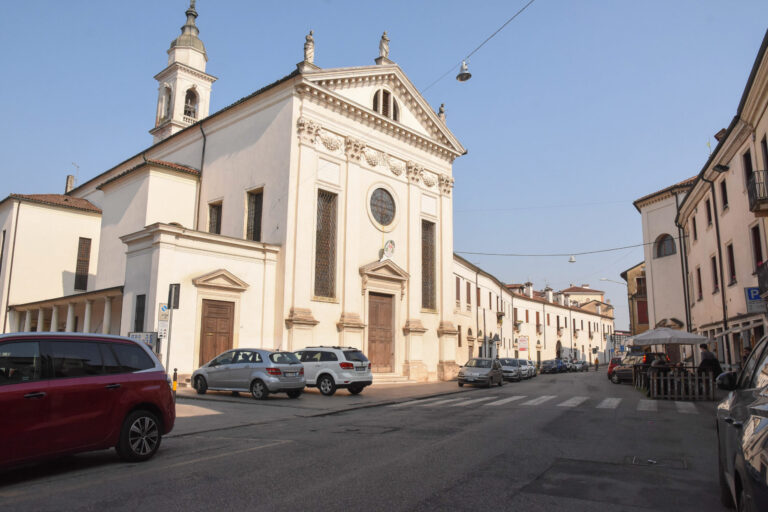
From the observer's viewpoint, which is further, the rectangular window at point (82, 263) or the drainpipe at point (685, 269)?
the rectangular window at point (82, 263)

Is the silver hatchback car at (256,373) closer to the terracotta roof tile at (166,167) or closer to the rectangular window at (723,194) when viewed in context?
the terracotta roof tile at (166,167)

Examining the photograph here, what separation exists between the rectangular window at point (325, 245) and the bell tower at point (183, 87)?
68.3ft

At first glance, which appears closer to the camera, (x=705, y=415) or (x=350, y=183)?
(x=705, y=415)

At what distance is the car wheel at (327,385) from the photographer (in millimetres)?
19297

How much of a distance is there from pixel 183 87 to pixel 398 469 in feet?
136

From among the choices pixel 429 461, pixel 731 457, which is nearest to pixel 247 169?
pixel 429 461

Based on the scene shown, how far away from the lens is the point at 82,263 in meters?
37.5

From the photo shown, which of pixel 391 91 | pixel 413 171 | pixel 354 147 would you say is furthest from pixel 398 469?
pixel 391 91

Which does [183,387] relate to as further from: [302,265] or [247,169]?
[247,169]

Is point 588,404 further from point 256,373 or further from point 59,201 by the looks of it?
point 59,201

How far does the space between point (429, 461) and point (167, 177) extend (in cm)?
2461

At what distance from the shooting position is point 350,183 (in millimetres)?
27297

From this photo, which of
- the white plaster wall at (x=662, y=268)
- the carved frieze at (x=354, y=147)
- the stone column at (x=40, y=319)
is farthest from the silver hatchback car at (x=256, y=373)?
the white plaster wall at (x=662, y=268)

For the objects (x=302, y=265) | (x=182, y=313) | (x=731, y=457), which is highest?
(x=302, y=265)
